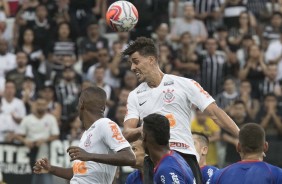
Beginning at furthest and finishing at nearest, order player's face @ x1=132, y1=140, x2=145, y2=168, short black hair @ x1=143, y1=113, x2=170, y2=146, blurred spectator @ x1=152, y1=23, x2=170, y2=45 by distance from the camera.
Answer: blurred spectator @ x1=152, y1=23, x2=170, y2=45 → player's face @ x1=132, y1=140, x2=145, y2=168 → short black hair @ x1=143, y1=113, x2=170, y2=146

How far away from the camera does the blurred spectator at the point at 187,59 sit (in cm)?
2069

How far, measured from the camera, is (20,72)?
65.4ft

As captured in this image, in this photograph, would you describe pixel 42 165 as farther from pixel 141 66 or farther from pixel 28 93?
pixel 28 93

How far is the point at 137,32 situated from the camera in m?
22.5

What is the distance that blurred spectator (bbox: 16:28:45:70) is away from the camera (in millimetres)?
20891

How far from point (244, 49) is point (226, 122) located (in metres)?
11.7

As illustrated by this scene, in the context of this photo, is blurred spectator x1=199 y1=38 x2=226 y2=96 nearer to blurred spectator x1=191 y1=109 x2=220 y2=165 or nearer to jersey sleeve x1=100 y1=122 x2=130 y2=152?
blurred spectator x1=191 y1=109 x2=220 y2=165

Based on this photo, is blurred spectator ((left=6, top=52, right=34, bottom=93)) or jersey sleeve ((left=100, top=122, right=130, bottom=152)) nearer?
jersey sleeve ((left=100, top=122, right=130, bottom=152))

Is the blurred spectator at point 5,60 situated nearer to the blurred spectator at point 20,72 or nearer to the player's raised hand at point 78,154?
the blurred spectator at point 20,72

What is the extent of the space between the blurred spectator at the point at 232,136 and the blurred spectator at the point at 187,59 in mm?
2466

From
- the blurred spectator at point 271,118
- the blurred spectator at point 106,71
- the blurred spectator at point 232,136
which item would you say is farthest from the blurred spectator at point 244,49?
the blurred spectator at point 106,71

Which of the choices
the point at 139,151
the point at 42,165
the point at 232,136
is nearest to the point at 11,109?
the point at 232,136

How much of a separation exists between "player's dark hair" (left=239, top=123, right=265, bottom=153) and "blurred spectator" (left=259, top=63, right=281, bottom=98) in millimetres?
11902

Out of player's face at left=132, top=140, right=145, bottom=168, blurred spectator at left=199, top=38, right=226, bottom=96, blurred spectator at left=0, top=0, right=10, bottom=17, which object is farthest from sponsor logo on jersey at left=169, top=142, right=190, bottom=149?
blurred spectator at left=0, top=0, right=10, bottom=17
